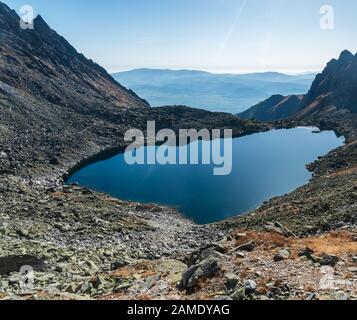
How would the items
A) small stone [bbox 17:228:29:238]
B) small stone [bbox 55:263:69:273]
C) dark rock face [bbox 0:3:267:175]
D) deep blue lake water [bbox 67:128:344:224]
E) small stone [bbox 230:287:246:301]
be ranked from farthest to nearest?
dark rock face [bbox 0:3:267:175] < deep blue lake water [bbox 67:128:344:224] < small stone [bbox 17:228:29:238] < small stone [bbox 55:263:69:273] < small stone [bbox 230:287:246:301]

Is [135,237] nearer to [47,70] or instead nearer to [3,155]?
[3,155]

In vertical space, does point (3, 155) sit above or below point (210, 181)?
above

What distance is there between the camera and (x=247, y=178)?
82188mm

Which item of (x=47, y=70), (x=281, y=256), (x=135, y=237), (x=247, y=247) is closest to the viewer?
(x=281, y=256)

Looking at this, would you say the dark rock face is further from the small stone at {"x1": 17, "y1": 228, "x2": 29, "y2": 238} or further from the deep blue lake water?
the small stone at {"x1": 17, "y1": 228, "x2": 29, "y2": 238}

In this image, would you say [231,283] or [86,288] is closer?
[231,283]

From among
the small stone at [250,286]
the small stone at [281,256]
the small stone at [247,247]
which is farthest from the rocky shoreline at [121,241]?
the small stone at [281,256]

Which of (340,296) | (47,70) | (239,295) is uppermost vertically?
(47,70)

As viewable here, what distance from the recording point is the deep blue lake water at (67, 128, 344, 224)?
65.2 metres

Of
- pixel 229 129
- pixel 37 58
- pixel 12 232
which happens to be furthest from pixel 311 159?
pixel 37 58

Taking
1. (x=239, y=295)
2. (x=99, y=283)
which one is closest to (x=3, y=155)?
(x=99, y=283)

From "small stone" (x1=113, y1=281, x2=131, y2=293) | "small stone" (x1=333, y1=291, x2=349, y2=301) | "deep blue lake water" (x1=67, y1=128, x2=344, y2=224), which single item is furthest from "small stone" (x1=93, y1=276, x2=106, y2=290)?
"deep blue lake water" (x1=67, y1=128, x2=344, y2=224)

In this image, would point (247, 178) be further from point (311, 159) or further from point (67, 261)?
point (67, 261)

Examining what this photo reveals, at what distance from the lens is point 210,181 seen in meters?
79.9
